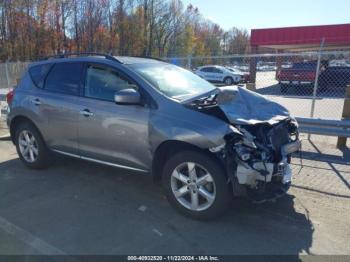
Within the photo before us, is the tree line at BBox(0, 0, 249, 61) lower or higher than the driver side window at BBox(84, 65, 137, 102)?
higher

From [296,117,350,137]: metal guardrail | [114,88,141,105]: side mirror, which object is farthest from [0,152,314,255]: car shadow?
[296,117,350,137]: metal guardrail

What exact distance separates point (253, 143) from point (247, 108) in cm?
55

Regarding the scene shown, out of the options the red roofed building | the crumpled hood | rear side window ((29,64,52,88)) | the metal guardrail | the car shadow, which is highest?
the red roofed building

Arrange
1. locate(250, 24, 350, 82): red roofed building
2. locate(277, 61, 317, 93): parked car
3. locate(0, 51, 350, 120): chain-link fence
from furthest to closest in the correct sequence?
1. locate(250, 24, 350, 82): red roofed building
2. locate(277, 61, 317, 93): parked car
3. locate(0, 51, 350, 120): chain-link fence

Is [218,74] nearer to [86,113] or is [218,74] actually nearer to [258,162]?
[86,113]

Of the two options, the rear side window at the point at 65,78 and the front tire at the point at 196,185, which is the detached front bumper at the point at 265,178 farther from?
the rear side window at the point at 65,78

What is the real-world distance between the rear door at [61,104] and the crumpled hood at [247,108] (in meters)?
2.11

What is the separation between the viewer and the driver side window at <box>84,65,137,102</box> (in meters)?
4.29

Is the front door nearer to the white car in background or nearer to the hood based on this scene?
the hood

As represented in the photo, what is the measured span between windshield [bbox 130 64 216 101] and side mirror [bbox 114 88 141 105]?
30 centimetres

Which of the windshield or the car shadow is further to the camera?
the windshield

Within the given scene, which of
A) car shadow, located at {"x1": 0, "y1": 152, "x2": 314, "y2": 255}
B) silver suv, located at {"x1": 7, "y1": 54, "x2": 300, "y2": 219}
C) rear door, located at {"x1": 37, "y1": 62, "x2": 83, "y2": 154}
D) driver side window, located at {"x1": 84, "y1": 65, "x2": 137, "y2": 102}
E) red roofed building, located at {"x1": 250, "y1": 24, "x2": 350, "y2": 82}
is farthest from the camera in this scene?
red roofed building, located at {"x1": 250, "y1": 24, "x2": 350, "y2": 82}

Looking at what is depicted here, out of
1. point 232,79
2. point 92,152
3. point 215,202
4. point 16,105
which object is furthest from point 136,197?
point 232,79

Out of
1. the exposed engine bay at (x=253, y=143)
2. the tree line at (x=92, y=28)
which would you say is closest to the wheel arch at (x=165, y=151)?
the exposed engine bay at (x=253, y=143)
